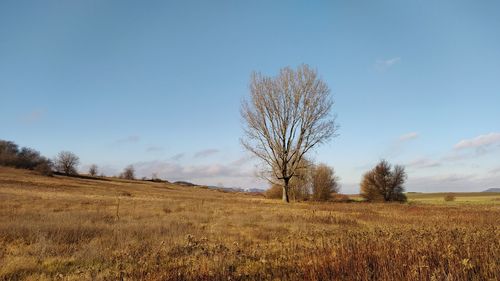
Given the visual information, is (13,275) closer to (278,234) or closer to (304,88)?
(278,234)

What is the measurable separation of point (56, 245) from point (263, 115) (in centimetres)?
2396

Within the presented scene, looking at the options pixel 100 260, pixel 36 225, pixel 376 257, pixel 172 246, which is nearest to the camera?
pixel 376 257

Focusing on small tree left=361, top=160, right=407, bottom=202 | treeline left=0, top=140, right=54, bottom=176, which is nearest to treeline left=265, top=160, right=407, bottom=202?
small tree left=361, top=160, right=407, bottom=202

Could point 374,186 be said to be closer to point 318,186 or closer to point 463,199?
point 318,186

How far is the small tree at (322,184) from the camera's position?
1973 inches

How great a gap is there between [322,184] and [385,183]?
14.0 meters

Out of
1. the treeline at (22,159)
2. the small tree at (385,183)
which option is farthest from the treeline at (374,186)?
the treeline at (22,159)

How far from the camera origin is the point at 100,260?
6.64m

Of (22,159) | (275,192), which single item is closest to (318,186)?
(275,192)

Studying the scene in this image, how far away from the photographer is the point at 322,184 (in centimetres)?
5025

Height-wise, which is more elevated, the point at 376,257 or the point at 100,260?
the point at 376,257

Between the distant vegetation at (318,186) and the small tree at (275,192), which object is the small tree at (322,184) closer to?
the distant vegetation at (318,186)

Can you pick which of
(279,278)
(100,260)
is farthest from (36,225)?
(279,278)

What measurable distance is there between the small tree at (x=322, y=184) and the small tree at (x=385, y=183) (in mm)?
10005
